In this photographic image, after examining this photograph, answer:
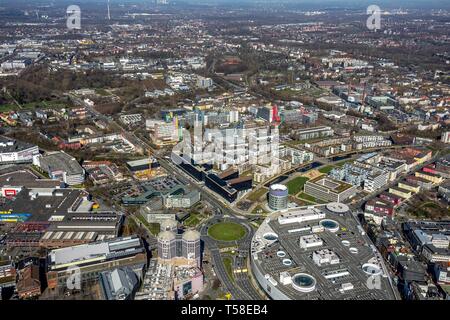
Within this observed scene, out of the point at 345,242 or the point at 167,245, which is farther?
the point at 345,242

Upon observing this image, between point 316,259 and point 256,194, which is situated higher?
point 316,259

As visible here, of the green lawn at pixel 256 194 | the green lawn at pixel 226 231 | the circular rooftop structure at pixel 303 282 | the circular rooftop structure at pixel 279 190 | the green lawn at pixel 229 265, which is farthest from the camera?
the green lawn at pixel 256 194

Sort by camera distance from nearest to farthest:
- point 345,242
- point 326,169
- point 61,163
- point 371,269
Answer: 1. point 371,269
2. point 345,242
3. point 61,163
4. point 326,169

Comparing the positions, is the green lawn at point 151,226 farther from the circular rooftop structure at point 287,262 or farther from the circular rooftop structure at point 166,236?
the circular rooftop structure at point 287,262

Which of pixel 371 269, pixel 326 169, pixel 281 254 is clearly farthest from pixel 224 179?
pixel 371 269

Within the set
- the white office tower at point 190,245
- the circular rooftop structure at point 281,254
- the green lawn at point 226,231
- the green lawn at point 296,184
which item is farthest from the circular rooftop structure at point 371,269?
the green lawn at point 296,184

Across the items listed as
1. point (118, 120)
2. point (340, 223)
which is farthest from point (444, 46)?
point (340, 223)

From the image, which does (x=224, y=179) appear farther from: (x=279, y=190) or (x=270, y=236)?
(x=270, y=236)

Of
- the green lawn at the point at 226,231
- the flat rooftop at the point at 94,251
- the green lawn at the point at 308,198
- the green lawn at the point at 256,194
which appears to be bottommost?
the green lawn at the point at 226,231
